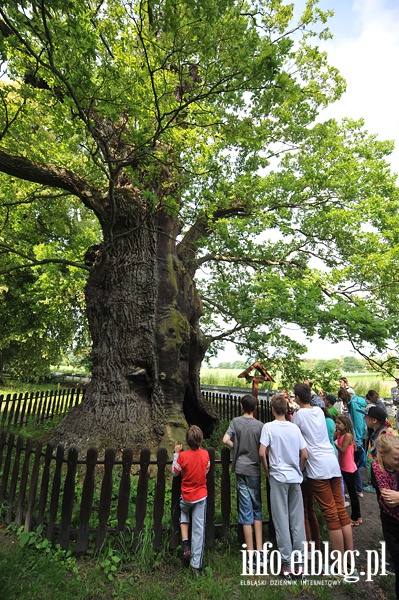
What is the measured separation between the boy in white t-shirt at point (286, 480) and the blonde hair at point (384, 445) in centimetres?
81

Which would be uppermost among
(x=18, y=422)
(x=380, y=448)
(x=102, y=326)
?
(x=102, y=326)

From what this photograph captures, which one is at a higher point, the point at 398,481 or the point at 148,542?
the point at 398,481

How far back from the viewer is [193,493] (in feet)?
11.0

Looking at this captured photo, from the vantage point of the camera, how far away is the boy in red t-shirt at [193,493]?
3.26m

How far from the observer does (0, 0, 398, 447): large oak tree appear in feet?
13.8

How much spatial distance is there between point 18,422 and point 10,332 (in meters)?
6.42

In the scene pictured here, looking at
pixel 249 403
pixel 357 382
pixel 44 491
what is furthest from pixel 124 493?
pixel 357 382

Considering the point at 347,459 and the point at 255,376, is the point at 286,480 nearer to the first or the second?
the point at 347,459

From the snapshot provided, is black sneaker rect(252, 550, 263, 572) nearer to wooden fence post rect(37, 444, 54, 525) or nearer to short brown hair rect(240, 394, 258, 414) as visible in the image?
short brown hair rect(240, 394, 258, 414)

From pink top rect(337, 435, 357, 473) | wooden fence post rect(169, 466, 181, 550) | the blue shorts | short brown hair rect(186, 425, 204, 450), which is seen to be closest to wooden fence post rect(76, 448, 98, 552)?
wooden fence post rect(169, 466, 181, 550)

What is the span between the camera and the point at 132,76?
489 cm

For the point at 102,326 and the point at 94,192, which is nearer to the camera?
the point at 102,326

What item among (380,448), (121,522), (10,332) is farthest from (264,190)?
(10,332)

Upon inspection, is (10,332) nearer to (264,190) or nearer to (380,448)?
(264,190)
